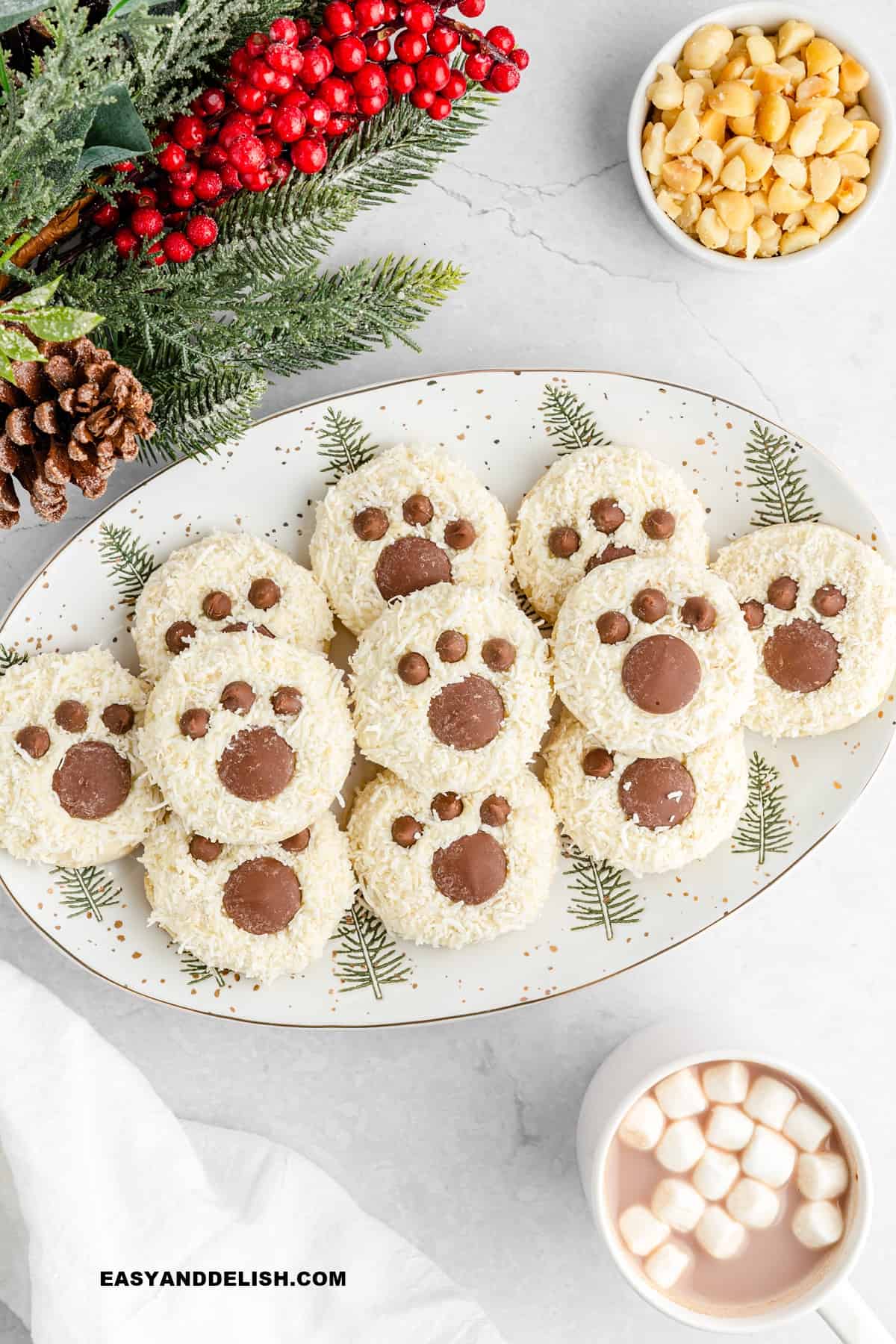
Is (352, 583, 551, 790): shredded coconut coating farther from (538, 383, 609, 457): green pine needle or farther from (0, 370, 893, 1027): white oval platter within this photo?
(538, 383, 609, 457): green pine needle

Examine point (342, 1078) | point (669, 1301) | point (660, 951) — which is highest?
point (660, 951)

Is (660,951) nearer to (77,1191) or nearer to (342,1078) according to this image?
(342,1078)

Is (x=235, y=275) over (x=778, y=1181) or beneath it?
over

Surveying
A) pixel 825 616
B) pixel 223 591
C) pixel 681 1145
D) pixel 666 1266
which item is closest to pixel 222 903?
pixel 223 591

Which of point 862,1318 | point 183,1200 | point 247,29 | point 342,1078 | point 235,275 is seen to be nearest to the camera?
point 247,29

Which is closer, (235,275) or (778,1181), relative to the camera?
(235,275)

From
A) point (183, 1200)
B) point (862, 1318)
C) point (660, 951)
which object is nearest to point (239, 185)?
point (660, 951)
